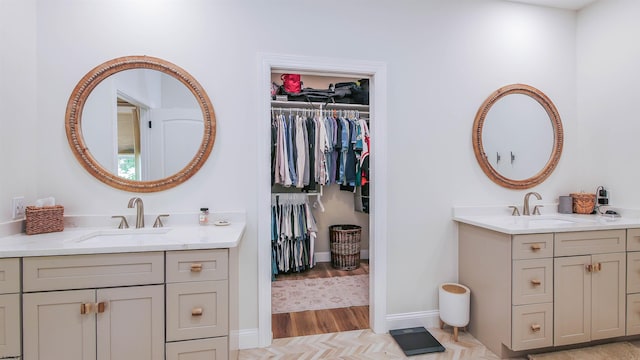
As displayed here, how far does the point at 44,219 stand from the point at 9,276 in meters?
0.46

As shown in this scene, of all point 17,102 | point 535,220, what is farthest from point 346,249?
point 17,102

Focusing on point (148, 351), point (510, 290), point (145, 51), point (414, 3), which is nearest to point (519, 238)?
point (510, 290)

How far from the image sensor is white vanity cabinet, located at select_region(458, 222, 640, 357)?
1.91 m

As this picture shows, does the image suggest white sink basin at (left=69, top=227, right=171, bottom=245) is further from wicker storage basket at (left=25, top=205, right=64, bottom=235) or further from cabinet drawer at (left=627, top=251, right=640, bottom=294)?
cabinet drawer at (left=627, top=251, right=640, bottom=294)

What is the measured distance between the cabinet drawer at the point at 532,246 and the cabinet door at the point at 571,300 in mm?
110

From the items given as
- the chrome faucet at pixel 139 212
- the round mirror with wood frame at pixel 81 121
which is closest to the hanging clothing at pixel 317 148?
the round mirror with wood frame at pixel 81 121

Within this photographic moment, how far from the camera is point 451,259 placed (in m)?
2.44

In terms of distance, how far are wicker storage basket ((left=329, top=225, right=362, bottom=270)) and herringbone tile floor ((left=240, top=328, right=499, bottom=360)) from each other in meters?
1.40

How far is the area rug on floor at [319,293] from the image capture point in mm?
2795

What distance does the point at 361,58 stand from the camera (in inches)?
89.6

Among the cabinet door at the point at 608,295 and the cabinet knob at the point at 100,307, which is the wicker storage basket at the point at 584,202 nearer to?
the cabinet door at the point at 608,295

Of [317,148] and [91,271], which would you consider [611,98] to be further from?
[91,271]

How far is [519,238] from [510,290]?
328mm

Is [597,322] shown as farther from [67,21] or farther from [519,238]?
[67,21]
